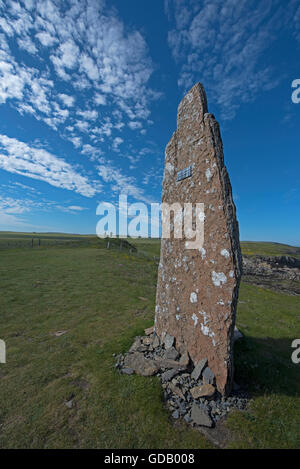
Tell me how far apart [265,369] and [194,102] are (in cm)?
827

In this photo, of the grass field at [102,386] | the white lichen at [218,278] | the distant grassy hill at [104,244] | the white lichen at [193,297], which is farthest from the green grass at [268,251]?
the white lichen at [218,278]

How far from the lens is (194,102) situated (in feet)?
19.8

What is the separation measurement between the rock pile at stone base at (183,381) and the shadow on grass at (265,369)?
599mm

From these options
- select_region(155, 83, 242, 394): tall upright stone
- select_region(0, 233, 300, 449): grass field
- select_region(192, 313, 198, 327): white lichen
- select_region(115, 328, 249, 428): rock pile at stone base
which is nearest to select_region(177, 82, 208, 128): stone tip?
select_region(155, 83, 242, 394): tall upright stone

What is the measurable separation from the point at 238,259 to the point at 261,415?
3236 mm

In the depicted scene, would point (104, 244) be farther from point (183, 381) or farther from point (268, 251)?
point (268, 251)

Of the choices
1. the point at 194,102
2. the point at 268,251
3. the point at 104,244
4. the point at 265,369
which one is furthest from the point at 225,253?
the point at 268,251

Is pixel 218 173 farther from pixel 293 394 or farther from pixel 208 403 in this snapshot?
pixel 293 394

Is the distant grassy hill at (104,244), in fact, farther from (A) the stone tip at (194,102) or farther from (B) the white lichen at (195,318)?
(B) the white lichen at (195,318)

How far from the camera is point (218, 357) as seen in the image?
15.1ft

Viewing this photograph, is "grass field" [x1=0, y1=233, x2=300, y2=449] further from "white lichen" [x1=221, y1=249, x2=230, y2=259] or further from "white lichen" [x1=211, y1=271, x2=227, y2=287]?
"white lichen" [x1=221, y1=249, x2=230, y2=259]

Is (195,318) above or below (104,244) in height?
below

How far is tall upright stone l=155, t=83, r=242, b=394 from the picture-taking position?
4.56 metres
